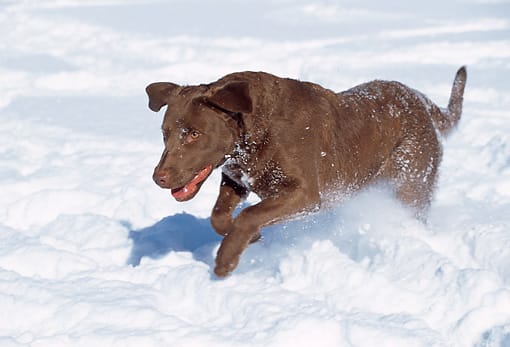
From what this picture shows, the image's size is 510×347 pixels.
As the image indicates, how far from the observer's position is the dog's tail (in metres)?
5.81

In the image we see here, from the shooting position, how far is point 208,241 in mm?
5453

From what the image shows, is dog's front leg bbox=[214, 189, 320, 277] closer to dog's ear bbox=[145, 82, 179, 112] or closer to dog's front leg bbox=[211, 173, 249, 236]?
dog's front leg bbox=[211, 173, 249, 236]

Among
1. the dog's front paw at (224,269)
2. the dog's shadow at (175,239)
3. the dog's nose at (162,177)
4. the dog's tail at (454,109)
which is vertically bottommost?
the dog's shadow at (175,239)

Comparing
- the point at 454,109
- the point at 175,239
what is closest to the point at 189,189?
the point at 175,239

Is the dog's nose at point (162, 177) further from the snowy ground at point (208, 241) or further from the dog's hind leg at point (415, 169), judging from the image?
the dog's hind leg at point (415, 169)

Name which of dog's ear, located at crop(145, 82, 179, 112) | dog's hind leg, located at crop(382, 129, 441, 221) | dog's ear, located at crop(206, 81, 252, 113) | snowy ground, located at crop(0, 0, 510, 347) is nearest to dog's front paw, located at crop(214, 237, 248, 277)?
snowy ground, located at crop(0, 0, 510, 347)

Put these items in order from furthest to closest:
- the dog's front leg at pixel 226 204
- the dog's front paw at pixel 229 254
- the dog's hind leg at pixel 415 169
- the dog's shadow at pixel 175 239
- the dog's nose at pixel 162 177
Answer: the dog's hind leg at pixel 415 169
the dog's shadow at pixel 175 239
the dog's front leg at pixel 226 204
the dog's front paw at pixel 229 254
the dog's nose at pixel 162 177

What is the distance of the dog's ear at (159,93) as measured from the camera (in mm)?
4426

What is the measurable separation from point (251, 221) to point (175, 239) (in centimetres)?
131

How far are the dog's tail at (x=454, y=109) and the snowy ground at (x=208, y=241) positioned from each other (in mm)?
672

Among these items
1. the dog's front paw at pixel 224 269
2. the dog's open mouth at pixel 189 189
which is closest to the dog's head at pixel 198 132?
the dog's open mouth at pixel 189 189

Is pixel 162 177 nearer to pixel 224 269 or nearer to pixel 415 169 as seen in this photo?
pixel 224 269

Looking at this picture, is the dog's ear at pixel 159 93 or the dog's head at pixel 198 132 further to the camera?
the dog's ear at pixel 159 93

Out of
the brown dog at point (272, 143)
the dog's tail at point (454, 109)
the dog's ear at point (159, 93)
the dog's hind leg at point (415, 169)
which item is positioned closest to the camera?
the brown dog at point (272, 143)
